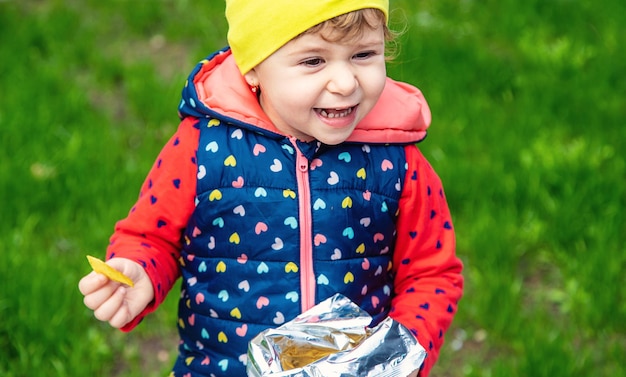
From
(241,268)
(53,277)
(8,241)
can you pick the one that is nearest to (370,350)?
(241,268)

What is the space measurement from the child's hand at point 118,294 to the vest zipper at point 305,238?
31cm

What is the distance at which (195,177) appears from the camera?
1.93 m

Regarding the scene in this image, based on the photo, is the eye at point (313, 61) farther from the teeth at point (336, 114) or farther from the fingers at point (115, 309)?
the fingers at point (115, 309)

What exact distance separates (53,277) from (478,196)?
1.55m

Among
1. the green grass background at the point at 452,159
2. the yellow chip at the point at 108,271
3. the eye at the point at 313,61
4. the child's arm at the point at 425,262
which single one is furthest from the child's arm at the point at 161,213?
the green grass background at the point at 452,159

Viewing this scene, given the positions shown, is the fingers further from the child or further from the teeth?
the teeth

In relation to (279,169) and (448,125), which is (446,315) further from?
(448,125)

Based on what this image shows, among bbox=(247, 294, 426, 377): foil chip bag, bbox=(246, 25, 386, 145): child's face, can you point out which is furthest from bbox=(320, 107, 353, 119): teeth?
bbox=(247, 294, 426, 377): foil chip bag

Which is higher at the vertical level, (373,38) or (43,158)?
(373,38)

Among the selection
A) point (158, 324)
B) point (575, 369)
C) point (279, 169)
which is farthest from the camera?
point (158, 324)

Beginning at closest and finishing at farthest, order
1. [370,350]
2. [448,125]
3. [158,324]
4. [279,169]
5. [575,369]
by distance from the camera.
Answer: [370,350] < [279,169] < [575,369] < [158,324] < [448,125]

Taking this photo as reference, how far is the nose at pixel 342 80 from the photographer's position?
173 centimetres

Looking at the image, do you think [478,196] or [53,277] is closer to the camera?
[53,277]

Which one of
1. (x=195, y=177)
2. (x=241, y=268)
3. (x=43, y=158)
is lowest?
(x=43, y=158)
